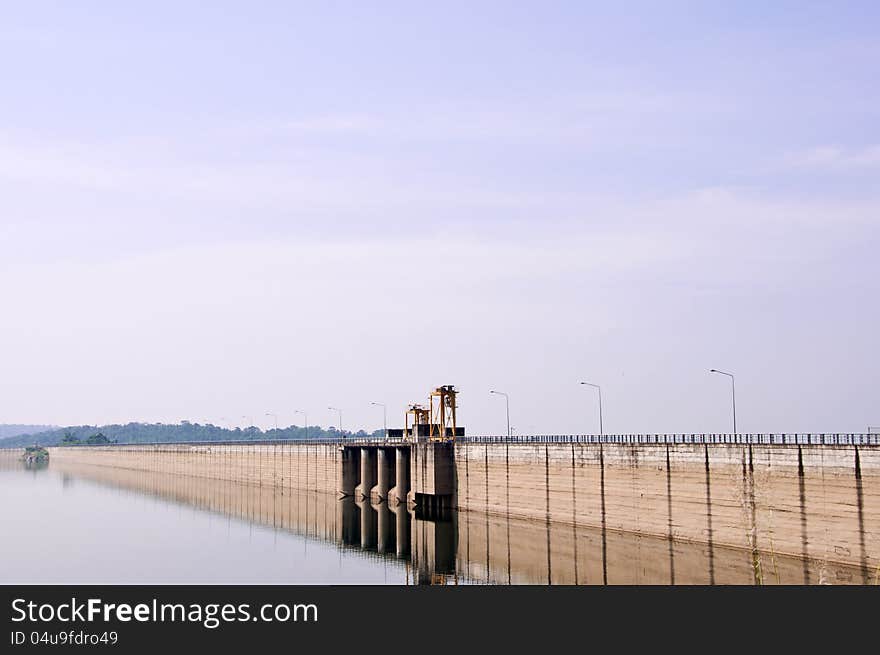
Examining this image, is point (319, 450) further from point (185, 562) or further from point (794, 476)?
point (794, 476)

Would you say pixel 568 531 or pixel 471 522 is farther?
pixel 471 522

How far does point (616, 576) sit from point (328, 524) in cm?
5153

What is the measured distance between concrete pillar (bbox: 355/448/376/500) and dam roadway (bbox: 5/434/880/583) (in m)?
10.7

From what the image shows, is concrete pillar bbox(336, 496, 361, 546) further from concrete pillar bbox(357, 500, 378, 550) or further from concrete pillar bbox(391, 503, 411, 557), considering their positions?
concrete pillar bbox(391, 503, 411, 557)

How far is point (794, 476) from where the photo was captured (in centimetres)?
6494

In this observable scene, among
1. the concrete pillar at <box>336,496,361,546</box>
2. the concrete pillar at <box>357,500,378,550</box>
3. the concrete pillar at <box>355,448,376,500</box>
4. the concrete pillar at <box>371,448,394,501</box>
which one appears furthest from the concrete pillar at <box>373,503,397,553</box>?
the concrete pillar at <box>355,448,376,500</box>

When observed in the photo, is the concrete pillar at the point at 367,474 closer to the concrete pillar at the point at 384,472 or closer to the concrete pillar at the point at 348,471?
the concrete pillar at the point at 348,471

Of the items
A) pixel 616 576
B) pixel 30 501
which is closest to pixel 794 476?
pixel 616 576

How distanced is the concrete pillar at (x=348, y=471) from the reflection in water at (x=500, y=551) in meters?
10.3

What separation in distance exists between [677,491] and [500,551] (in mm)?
15305

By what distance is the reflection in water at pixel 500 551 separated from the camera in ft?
206

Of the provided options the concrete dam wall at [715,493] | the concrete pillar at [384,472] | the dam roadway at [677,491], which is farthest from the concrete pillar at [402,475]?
the concrete dam wall at [715,493]

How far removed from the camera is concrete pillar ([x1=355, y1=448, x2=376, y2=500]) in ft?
440
